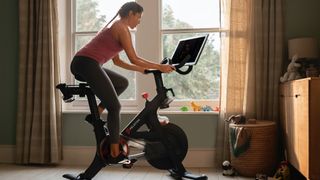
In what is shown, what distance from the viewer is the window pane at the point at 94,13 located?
3.71 metres

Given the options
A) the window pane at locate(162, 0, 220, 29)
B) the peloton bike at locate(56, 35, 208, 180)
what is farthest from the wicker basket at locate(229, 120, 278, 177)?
the window pane at locate(162, 0, 220, 29)

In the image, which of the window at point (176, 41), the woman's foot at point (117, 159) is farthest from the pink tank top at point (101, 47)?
the window at point (176, 41)

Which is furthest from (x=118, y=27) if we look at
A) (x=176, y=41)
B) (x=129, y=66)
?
(x=176, y=41)

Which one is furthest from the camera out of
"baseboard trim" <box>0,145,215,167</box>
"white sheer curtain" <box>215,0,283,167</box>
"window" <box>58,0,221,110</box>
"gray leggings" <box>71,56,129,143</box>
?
"window" <box>58,0,221,110</box>

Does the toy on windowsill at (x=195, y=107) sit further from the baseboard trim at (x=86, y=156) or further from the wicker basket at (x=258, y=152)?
the wicker basket at (x=258, y=152)

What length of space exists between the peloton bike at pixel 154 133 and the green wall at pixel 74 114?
2.16 ft

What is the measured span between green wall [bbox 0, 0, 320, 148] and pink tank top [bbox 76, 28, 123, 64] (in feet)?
3.37

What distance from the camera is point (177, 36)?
3564 mm

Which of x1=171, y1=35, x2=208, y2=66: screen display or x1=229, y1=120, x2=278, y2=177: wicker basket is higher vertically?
x1=171, y1=35, x2=208, y2=66: screen display

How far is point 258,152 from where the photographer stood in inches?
111

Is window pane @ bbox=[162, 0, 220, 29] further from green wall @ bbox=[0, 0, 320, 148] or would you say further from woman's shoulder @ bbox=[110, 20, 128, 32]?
woman's shoulder @ bbox=[110, 20, 128, 32]

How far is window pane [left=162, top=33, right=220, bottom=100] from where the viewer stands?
350 cm

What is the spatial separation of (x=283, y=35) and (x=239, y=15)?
0.42m

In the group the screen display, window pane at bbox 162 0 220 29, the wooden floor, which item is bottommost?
the wooden floor
